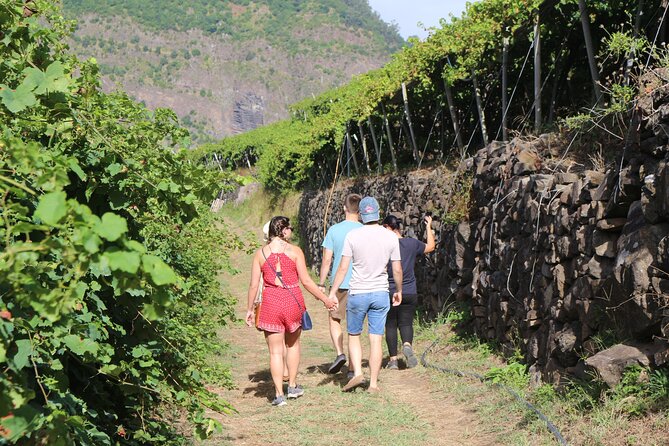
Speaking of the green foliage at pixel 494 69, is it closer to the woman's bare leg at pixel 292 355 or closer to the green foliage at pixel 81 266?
the woman's bare leg at pixel 292 355

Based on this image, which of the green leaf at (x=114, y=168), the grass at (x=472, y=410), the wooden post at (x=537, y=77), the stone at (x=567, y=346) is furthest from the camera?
the wooden post at (x=537, y=77)

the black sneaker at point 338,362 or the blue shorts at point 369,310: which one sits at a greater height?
the blue shorts at point 369,310

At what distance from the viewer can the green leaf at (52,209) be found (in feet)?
4.93

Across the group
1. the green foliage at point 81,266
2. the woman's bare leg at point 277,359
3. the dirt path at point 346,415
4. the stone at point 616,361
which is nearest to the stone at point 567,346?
the stone at point 616,361

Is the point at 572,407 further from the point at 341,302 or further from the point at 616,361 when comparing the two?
the point at 341,302

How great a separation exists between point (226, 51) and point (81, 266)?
A: 132m

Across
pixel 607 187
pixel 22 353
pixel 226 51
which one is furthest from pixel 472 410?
pixel 226 51

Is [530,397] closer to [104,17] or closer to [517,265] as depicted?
[517,265]

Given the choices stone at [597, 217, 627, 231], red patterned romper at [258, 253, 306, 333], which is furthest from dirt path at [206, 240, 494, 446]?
stone at [597, 217, 627, 231]

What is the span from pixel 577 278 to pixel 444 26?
6.23 meters

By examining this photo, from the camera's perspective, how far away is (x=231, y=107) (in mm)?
120375

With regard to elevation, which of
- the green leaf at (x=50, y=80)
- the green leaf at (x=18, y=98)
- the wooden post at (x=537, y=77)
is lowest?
the green leaf at (x=18, y=98)

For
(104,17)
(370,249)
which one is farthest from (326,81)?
(370,249)

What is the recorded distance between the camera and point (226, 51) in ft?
422
